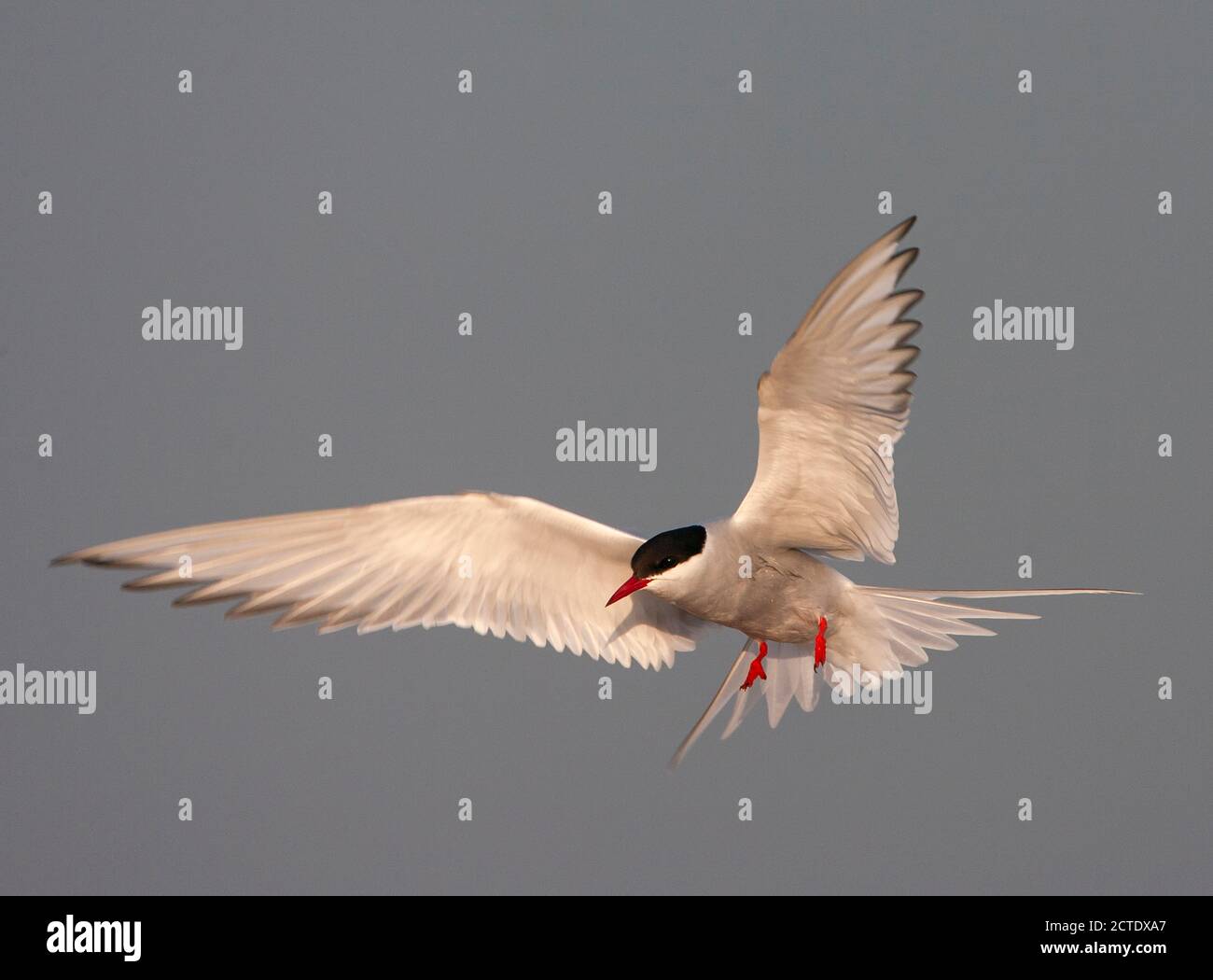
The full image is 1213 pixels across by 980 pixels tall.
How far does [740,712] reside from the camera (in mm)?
9633

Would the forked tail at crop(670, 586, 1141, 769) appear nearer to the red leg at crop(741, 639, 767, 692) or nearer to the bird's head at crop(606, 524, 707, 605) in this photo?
the red leg at crop(741, 639, 767, 692)

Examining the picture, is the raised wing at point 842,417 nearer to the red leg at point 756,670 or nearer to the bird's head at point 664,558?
the bird's head at point 664,558

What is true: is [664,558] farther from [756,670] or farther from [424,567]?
[424,567]

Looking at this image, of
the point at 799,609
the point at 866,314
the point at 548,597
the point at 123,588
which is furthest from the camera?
the point at 548,597

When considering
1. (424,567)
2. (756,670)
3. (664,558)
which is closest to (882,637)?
(756,670)

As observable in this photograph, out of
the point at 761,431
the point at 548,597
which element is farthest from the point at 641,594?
the point at 761,431

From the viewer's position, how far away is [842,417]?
800cm

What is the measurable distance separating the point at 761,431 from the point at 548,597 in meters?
2.04

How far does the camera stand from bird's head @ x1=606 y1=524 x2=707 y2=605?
8.26 metres

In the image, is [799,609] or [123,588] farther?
[799,609]

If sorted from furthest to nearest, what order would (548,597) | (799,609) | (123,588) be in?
(548,597), (799,609), (123,588)

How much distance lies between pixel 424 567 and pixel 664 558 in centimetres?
171

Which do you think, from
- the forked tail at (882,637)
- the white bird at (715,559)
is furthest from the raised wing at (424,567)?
the forked tail at (882,637)

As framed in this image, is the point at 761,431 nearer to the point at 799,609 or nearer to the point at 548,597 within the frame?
the point at 799,609
